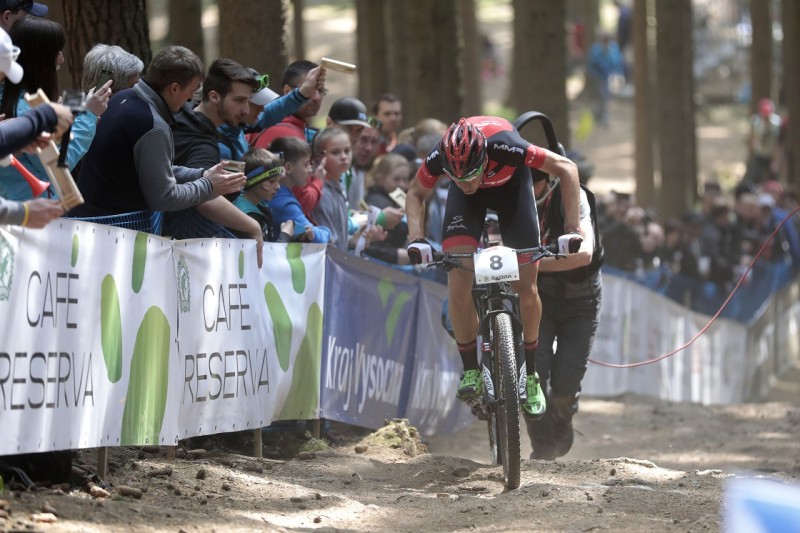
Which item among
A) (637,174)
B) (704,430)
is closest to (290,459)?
(704,430)

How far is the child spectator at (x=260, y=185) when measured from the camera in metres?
8.98

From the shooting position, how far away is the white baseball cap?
6.05 m

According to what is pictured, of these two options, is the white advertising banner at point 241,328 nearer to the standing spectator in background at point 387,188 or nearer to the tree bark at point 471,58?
the standing spectator in background at point 387,188

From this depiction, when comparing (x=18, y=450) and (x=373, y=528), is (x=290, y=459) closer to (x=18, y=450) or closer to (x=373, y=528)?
(x=373, y=528)

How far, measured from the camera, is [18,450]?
622cm

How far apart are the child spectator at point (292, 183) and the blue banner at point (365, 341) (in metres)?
0.29

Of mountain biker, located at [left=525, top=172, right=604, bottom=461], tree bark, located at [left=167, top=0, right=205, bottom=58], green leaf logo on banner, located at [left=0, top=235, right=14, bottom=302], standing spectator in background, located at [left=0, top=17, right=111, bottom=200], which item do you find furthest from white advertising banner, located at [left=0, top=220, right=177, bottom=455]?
tree bark, located at [left=167, top=0, right=205, bottom=58]

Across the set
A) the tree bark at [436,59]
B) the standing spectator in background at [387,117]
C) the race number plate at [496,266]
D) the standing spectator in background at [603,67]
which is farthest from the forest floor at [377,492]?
the standing spectator in background at [603,67]

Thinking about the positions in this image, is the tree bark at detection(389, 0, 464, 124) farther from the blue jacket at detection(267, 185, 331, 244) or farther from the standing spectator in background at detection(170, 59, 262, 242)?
the standing spectator in background at detection(170, 59, 262, 242)

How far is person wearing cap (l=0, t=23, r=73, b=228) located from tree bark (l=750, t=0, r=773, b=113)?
25.3 meters

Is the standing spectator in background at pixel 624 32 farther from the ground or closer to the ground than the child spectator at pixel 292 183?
farther from the ground

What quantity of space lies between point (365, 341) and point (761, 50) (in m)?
21.6

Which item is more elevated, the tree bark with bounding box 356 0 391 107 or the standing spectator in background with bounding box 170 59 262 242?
the tree bark with bounding box 356 0 391 107

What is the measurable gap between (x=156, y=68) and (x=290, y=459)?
9.80 feet
